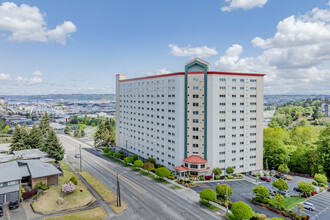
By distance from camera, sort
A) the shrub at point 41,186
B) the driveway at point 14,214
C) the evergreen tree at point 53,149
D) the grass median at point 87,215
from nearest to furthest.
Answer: the driveway at point 14,214
the grass median at point 87,215
the shrub at point 41,186
the evergreen tree at point 53,149

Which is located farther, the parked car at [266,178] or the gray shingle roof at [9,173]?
the parked car at [266,178]

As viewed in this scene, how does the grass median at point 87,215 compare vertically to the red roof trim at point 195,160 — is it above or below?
below

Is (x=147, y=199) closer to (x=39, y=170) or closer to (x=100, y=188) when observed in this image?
(x=100, y=188)

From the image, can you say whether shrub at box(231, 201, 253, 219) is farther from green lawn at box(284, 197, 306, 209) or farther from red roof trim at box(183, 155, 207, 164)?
red roof trim at box(183, 155, 207, 164)

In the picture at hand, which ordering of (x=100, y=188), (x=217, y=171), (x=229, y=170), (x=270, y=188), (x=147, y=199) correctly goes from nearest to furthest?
(x=147, y=199) < (x=100, y=188) < (x=270, y=188) < (x=217, y=171) < (x=229, y=170)

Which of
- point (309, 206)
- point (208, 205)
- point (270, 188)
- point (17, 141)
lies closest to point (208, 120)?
point (270, 188)

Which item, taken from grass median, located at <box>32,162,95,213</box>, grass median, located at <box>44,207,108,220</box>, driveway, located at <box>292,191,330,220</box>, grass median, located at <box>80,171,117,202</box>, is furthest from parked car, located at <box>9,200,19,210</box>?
driveway, located at <box>292,191,330,220</box>

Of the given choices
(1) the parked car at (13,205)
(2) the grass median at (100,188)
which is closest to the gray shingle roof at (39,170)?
(1) the parked car at (13,205)

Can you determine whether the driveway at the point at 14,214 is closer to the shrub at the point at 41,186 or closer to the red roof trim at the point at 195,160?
the shrub at the point at 41,186
